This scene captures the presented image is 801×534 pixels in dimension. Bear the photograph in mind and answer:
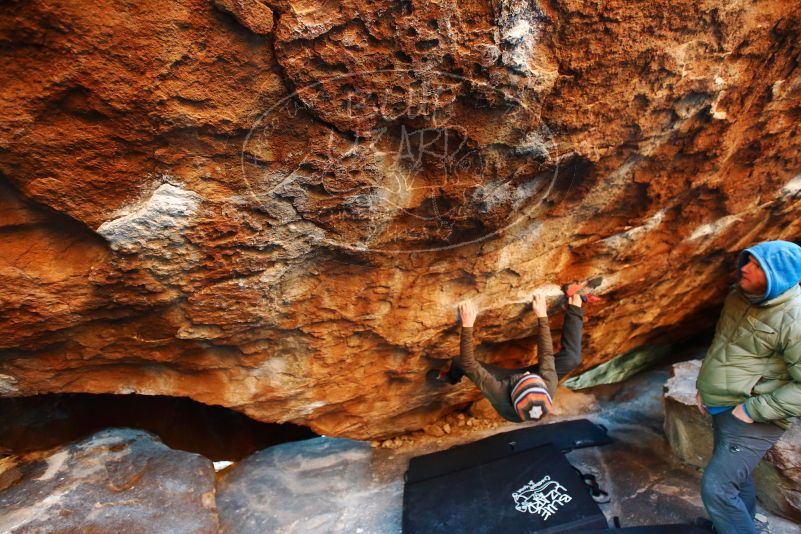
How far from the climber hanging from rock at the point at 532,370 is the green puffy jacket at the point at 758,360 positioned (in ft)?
2.69

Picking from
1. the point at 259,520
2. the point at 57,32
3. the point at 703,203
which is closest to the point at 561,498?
the point at 259,520

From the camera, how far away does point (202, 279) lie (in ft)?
7.46

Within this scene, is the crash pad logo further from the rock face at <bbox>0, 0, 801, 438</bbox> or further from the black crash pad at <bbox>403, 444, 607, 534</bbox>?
the rock face at <bbox>0, 0, 801, 438</bbox>

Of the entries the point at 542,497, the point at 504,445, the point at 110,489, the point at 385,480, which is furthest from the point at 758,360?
the point at 110,489

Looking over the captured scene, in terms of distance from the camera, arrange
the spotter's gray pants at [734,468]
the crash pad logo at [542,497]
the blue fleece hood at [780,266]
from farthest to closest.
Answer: the crash pad logo at [542,497], the spotter's gray pants at [734,468], the blue fleece hood at [780,266]

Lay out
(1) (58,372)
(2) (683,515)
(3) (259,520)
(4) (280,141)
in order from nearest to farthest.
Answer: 1. (4) (280,141)
2. (1) (58,372)
3. (2) (683,515)
4. (3) (259,520)

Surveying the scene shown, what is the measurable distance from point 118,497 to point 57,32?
8.78ft

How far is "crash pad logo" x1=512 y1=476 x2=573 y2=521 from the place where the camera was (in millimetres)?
2854

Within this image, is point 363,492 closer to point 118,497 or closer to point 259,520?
point 259,520

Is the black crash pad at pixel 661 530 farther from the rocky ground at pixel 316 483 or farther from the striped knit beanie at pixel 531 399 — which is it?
the striped knit beanie at pixel 531 399

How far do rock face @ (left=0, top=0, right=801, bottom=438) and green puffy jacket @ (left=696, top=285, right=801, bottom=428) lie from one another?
3.15ft

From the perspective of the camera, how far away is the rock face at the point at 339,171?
164cm
